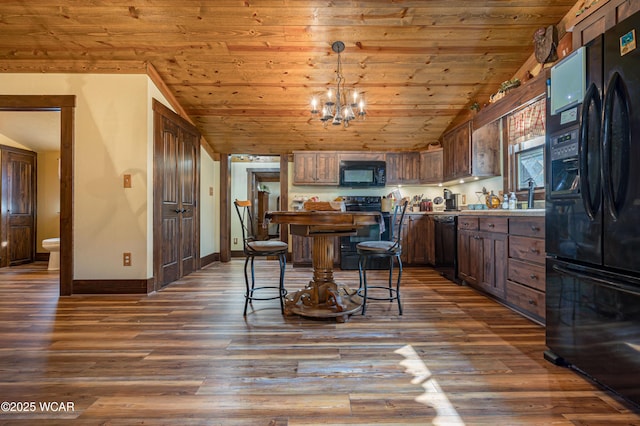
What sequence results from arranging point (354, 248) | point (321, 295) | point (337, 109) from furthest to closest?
point (354, 248) → point (337, 109) → point (321, 295)

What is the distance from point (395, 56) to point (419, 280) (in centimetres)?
267

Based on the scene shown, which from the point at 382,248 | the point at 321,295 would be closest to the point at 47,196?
the point at 321,295

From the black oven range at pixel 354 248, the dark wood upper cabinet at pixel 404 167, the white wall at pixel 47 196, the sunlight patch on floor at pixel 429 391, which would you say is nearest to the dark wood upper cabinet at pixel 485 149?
the dark wood upper cabinet at pixel 404 167

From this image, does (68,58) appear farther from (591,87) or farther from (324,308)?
(591,87)

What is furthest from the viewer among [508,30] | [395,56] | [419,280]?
[419,280]

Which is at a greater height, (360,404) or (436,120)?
(436,120)

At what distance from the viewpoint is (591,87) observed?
151cm

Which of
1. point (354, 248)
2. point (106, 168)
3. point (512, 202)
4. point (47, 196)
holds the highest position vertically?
point (106, 168)

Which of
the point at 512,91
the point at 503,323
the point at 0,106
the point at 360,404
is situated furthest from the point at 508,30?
the point at 0,106

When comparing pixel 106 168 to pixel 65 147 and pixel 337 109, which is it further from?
pixel 337 109

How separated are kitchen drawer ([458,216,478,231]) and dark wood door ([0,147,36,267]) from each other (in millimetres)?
6695

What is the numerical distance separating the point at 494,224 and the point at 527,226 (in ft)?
1.55

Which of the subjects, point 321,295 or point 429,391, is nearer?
point 429,391

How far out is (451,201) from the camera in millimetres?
4867
